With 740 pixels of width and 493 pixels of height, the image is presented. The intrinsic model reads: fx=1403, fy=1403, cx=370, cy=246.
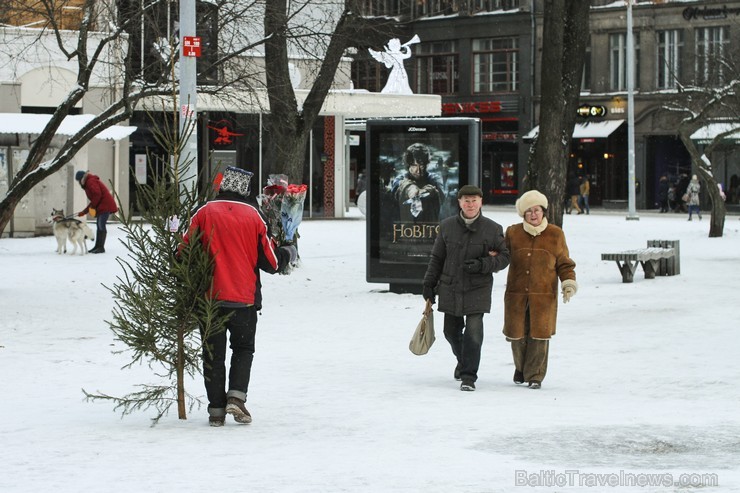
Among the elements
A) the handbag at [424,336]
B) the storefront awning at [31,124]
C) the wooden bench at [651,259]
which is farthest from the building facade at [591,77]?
the handbag at [424,336]

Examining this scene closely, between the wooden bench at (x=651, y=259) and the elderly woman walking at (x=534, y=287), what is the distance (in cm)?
960

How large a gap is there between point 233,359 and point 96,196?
1913cm

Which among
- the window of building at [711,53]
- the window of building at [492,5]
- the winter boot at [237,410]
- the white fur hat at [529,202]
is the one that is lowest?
the winter boot at [237,410]

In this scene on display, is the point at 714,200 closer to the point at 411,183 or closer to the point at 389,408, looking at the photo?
the point at 411,183

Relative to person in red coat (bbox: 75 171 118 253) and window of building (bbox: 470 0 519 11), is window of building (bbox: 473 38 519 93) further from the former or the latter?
person in red coat (bbox: 75 171 118 253)

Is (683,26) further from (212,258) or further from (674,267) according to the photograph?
(212,258)

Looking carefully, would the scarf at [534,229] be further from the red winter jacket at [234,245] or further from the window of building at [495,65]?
the window of building at [495,65]

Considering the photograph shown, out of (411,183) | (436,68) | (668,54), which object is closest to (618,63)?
(668,54)

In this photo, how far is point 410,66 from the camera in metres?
63.8

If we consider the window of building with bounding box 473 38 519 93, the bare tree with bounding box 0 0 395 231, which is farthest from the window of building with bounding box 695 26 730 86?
the bare tree with bounding box 0 0 395 231

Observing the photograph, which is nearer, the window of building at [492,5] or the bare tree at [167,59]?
the bare tree at [167,59]

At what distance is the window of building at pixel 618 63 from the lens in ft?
188

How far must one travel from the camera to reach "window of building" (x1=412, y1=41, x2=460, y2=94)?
6244 centimetres

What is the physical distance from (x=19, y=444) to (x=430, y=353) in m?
5.61
